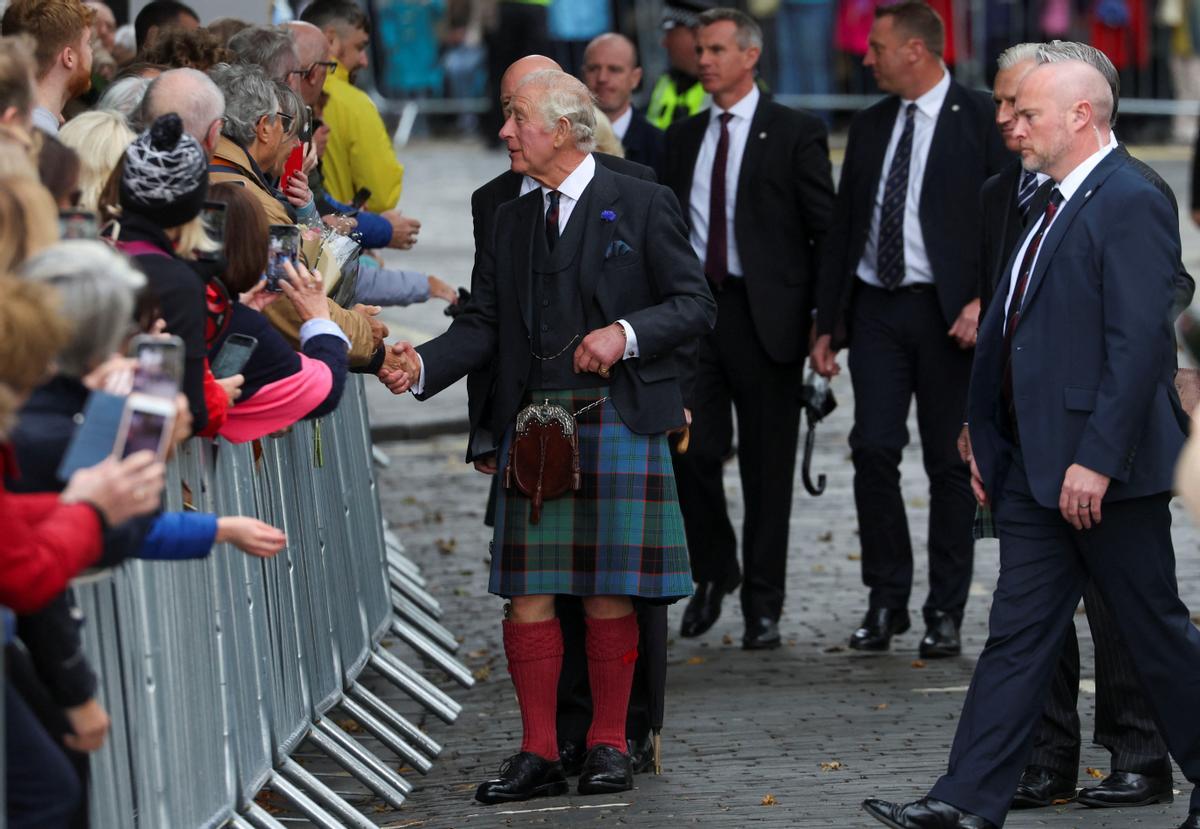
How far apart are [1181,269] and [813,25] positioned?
17424 millimetres

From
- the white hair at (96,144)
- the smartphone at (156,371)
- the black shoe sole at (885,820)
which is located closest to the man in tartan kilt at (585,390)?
the black shoe sole at (885,820)

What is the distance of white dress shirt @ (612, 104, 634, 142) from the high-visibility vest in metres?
0.86

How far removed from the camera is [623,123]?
438 inches

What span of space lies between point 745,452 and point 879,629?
3.27ft

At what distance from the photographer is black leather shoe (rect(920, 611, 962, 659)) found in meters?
9.17

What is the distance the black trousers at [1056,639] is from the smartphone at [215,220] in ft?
7.55

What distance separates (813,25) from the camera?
23766 mm

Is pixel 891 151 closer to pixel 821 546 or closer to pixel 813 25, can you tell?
pixel 821 546

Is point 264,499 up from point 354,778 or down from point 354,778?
up

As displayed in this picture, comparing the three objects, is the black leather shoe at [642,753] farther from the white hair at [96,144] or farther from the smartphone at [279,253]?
Answer: the white hair at [96,144]

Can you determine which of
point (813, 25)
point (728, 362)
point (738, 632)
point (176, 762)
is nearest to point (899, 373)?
point (728, 362)

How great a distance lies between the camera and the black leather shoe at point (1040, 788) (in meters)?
6.99

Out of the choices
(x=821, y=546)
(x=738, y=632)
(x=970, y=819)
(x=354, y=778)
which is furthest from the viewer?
(x=821, y=546)

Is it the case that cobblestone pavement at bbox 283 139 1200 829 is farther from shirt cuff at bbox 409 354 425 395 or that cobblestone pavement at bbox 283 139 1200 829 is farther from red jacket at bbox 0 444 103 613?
red jacket at bbox 0 444 103 613
